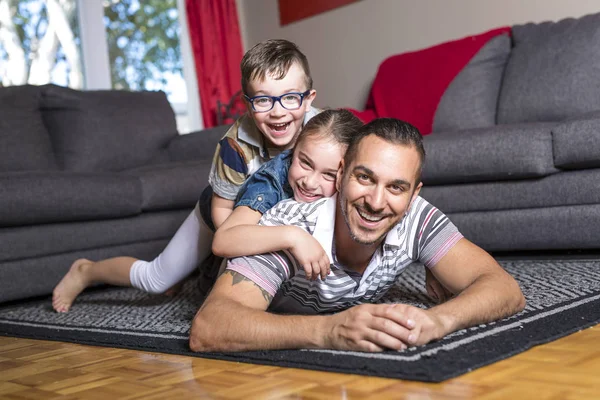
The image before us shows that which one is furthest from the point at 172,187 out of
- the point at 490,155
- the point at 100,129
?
the point at 490,155

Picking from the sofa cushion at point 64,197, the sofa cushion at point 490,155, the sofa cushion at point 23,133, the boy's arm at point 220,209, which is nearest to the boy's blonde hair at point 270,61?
the boy's arm at point 220,209

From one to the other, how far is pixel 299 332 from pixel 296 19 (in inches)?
166

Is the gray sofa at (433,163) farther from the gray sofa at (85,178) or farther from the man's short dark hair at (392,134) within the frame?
the man's short dark hair at (392,134)

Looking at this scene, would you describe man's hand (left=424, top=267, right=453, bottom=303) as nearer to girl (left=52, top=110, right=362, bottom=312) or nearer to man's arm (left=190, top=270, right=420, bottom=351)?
girl (left=52, top=110, right=362, bottom=312)

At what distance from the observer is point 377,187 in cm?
159

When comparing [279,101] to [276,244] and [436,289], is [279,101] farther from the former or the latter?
[436,289]

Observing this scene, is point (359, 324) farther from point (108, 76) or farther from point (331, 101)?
point (108, 76)

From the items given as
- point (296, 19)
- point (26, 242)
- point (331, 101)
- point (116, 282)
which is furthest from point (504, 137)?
point (296, 19)

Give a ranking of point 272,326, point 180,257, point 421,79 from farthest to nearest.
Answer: point 421,79, point 180,257, point 272,326

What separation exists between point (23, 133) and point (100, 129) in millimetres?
431

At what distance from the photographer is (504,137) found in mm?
2863

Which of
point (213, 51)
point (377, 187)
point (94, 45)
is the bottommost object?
point (377, 187)

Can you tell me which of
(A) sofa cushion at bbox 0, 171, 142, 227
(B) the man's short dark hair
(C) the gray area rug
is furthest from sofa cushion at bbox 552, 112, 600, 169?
(A) sofa cushion at bbox 0, 171, 142, 227

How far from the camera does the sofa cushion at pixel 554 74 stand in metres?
3.30
